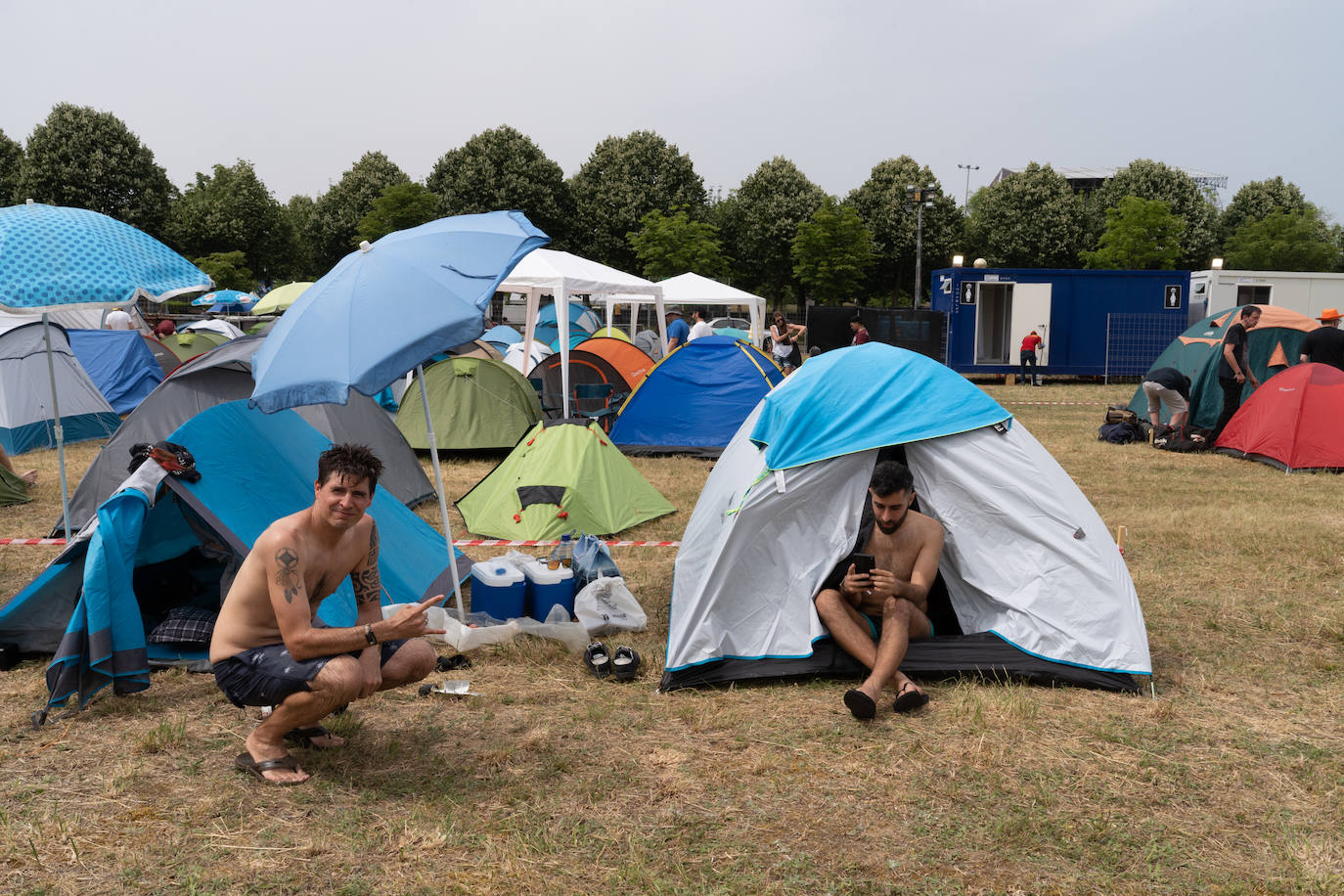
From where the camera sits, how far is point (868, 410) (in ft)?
16.5

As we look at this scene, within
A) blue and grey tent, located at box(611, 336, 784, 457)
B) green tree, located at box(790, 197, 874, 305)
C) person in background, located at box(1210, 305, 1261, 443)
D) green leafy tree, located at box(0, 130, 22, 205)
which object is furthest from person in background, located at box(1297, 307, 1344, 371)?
green leafy tree, located at box(0, 130, 22, 205)

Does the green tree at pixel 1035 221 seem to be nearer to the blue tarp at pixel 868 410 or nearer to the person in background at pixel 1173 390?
the person in background at pixel 1173 390

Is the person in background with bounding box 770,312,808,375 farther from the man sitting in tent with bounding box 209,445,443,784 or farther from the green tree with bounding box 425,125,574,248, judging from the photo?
the green tree with bounding box 425,125,574,248

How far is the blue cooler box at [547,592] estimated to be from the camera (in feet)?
18.7

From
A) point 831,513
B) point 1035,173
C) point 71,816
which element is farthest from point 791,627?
point 1035,173

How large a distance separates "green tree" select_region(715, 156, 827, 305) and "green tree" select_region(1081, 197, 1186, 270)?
40.4 ft

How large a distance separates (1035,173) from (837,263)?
11.2 metres

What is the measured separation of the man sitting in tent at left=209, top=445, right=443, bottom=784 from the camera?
353 cm

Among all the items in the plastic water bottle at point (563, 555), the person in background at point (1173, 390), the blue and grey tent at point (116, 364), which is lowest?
the plastic water bottle at point (563, 555)

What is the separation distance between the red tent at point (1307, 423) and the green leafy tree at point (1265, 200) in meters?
45.2

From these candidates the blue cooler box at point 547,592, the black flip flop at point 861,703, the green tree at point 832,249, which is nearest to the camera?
the black flip flop at point 861,703

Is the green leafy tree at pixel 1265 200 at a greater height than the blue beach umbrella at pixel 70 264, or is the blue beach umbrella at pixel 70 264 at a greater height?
the green leafy tree at pixel 1265 200

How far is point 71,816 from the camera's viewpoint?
355 centimetres

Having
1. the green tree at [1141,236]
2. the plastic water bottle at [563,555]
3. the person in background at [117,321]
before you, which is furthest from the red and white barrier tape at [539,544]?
the green tree at [1141,236]
